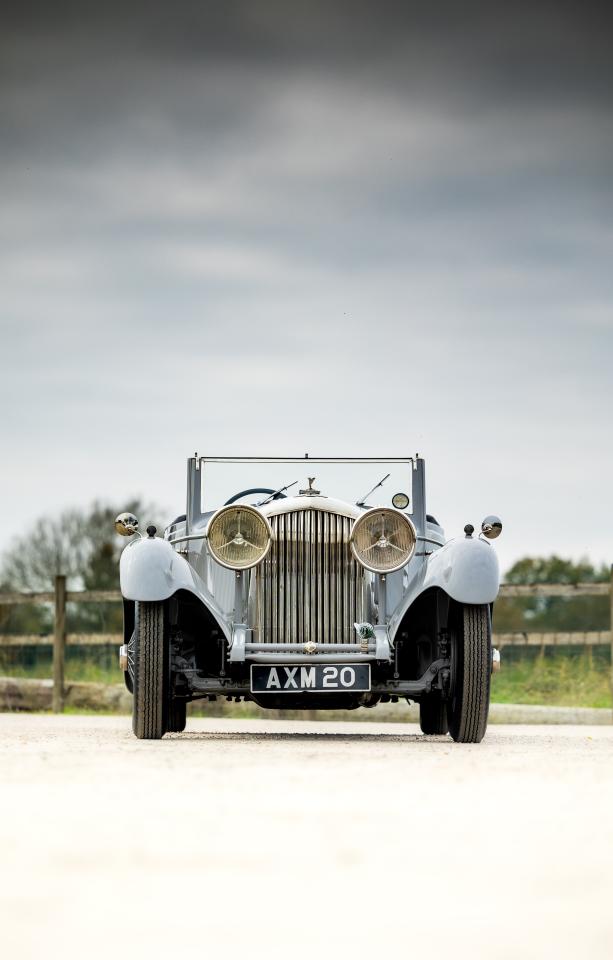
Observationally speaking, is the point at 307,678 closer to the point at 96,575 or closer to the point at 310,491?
the point at 310,491

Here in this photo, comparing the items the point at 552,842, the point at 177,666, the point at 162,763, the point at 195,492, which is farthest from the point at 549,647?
the point at 552,842

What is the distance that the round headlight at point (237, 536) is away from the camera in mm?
7879

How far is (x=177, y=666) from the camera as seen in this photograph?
7758mm

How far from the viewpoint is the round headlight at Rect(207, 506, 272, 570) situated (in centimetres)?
788

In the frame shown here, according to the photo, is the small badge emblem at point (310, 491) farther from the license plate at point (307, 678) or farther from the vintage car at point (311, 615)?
the license plate at point (307, 678)

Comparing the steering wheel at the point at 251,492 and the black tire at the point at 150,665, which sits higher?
the steering wheel at the point at 251,492

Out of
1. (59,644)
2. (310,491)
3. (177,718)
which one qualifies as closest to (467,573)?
(310,491)

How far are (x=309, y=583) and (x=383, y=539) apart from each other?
0.52 metres

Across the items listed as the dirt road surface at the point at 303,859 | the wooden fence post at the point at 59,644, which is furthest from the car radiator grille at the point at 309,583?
the wooden fence post at the point at 59,644

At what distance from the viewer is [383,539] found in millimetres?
7965

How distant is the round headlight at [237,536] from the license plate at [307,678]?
2.00 ft

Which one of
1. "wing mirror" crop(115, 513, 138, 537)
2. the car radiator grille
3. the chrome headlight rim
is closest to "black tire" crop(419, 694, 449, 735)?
the car radiator grille

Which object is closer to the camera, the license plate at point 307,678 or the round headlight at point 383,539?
the license plate at point 307,678

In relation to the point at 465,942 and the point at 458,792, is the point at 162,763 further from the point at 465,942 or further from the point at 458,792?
the point at 465,942
